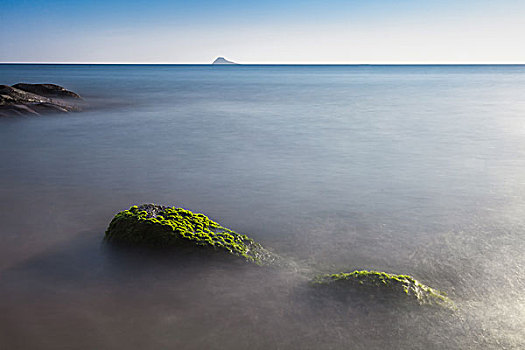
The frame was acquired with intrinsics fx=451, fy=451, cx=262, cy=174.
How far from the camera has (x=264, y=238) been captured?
21.3 feet

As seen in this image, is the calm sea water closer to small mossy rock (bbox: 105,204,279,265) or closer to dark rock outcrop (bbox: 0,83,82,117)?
small mossy rock (bbox: 105,204,279,265)

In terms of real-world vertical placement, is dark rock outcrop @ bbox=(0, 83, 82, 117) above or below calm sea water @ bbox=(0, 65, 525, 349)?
above

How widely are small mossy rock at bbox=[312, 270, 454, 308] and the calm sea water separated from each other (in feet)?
0.83

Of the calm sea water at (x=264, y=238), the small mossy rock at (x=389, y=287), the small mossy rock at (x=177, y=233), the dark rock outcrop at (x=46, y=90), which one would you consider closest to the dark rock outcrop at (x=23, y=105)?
the dark rock outcrop at (x=46, y=90)

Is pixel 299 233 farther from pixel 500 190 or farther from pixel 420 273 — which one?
pixel 500 190

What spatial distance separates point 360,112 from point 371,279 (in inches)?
800

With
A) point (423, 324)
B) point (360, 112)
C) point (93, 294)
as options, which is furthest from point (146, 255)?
point (360, 112)

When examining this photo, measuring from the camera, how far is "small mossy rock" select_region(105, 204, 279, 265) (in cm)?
574

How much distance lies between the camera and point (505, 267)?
552cm

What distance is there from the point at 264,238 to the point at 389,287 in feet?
7.10

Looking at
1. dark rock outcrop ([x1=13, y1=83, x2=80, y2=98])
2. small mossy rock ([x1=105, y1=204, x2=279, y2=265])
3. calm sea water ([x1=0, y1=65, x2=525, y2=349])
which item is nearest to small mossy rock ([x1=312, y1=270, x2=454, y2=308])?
calm sea water ([x1=0, y1=65, x2=525, y2=349])

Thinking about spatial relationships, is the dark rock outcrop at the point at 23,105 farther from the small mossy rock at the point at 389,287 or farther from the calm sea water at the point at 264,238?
the small mossy rock at the point at 389,287

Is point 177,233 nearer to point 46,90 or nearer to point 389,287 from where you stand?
point 389,287

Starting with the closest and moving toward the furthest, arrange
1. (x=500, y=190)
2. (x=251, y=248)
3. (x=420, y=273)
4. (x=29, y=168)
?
(x=420, y=273) → (x=251, y=248) → (x=500, y=190) → (x=29, y=168)
